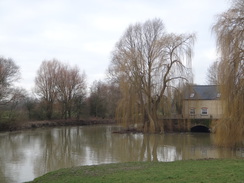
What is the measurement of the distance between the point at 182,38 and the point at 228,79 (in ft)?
44.2

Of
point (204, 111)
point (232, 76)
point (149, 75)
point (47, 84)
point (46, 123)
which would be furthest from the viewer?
point (47, 84)

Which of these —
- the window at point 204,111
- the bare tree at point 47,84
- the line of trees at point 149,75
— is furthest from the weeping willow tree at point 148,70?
the bare tree at point 47,84

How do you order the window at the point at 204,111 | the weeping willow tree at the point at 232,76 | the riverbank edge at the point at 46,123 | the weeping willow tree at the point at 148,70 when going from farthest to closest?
the window at the point at 204,111 → the riverbank edge at the point at 46,123 → the weeping willow tree at the point at 148,70 → the weeping willow tree at the point at 232,76

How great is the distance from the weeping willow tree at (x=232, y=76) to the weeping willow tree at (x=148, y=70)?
12239 mm

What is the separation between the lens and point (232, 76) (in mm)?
14562

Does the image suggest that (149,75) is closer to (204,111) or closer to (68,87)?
(204,111)

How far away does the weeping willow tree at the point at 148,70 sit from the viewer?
89.9 ft

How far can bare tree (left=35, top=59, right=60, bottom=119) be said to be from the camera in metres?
44.4

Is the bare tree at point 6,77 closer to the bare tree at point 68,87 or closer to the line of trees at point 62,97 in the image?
the line of trees at point 62,97

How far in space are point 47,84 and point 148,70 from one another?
2164 centimetres

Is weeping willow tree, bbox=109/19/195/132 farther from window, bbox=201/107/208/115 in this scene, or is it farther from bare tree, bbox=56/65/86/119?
bare tree, bbox=56/65/86/119

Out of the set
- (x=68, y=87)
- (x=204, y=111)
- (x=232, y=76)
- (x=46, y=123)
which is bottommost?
(x=46, y=123)

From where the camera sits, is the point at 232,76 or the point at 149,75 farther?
the point at 149,75

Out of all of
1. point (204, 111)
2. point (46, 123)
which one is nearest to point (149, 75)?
point (204, 111)
